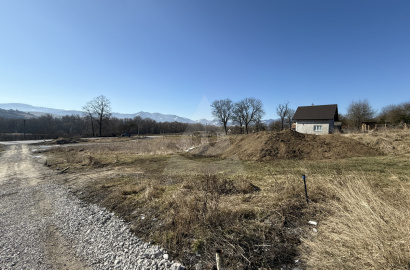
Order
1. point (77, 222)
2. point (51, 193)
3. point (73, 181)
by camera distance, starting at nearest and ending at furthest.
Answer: point (77, 222), point (51, 193), point (73, 181)

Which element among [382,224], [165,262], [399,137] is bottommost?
[165,262]

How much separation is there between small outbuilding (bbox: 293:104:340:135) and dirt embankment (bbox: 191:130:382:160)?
18.4 m

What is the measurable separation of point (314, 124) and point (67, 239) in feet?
122

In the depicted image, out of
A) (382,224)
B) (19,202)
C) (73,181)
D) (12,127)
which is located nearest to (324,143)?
(382,224)

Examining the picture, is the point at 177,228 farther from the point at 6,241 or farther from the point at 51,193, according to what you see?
the point at 51,193

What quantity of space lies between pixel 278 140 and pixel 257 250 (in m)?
13.4

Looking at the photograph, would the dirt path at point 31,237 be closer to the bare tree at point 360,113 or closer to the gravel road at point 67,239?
the gravel road at point 67,239

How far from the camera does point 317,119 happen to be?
32031 mm

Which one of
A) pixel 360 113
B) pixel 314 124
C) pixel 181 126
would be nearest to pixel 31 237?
pixel 314 124

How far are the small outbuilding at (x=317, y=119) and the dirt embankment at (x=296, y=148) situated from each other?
60.3ft

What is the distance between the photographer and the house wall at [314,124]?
30.9 metres

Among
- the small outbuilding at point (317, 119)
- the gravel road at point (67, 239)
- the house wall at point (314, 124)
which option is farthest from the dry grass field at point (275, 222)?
the small outbuilding at point (317, 119)

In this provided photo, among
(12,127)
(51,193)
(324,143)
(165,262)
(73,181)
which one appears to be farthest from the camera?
(12,127)

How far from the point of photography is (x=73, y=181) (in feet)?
30.1
